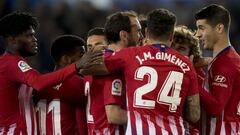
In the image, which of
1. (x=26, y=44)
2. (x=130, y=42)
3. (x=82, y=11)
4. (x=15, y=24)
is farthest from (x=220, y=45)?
(x=82, y=11)

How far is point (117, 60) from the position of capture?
6.69 metres

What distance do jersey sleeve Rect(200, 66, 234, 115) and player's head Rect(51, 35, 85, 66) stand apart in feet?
4.82

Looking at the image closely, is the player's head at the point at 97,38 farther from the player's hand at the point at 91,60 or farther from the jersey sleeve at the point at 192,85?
the jersey sleeve at the point at 192,85

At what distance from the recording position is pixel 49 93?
7.40 meters

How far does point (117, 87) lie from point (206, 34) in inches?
45.6

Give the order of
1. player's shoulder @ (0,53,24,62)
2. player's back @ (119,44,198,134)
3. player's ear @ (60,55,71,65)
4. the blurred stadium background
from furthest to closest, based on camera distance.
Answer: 1. the blurred stadium background
2. player's ear @ (60,55,71,65)
3. player's shoulder @ (0,53,24,62)
4. player's back @ (119,44,198,134)

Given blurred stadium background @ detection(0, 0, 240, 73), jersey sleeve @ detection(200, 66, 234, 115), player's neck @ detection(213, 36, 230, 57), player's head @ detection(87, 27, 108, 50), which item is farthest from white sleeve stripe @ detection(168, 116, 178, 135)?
blurred stadium background @ detection(0, 0, 240, 73)

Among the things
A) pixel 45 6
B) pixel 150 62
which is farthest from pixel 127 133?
pixel 45 6

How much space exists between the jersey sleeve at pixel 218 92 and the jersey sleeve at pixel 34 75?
131cm

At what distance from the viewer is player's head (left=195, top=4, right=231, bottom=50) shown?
7.29 m

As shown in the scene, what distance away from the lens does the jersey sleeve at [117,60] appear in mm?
6684

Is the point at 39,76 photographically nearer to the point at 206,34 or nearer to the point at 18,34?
the point at 18,34

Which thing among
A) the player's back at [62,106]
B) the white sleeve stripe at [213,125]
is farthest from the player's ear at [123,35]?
the white sleeve stripe at [213,125]

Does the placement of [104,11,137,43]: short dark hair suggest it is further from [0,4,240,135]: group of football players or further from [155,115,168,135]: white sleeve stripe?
[155,115,168,135]: white sleeve stripe
